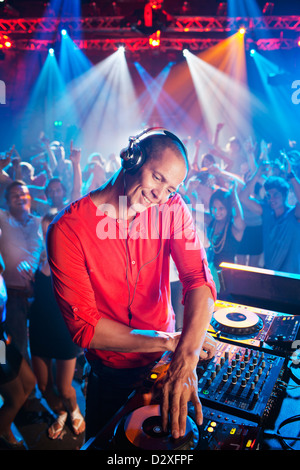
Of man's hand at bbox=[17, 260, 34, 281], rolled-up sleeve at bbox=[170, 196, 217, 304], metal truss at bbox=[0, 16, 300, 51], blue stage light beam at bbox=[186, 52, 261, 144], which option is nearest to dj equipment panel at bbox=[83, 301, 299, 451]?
rolled-up sleeve at bbox=[170, 196, 217, 304]

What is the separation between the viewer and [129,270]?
4.89 ft

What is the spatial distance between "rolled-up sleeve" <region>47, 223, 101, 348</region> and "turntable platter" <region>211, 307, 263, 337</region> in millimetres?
615

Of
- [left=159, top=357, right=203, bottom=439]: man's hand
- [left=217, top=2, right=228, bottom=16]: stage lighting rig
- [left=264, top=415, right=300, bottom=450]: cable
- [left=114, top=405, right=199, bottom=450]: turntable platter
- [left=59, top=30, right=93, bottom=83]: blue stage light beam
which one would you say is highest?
[left=59, top=30, right=93, bottom=83]: blue stage light beam

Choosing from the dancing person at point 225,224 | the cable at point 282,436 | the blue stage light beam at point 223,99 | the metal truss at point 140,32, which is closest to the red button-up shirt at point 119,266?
the cable at point 282,436

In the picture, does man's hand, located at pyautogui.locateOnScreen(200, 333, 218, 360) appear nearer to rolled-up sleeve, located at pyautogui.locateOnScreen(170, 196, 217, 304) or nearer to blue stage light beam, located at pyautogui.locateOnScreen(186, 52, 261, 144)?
rolled-up sleeve, located at pyautogui.locateOnScreen(170, 196, 217, 304)

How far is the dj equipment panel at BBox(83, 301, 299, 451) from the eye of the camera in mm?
887

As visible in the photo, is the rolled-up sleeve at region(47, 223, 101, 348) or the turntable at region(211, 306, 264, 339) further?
the turntable at region(211, 306, 264, 339)

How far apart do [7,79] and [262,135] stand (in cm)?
888

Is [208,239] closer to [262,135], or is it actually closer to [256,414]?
[256,414]

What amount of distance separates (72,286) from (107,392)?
1.85 feet

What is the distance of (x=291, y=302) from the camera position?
72.0 inches

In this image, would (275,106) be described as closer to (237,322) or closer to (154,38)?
(154,38)

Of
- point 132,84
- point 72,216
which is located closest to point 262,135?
point 132,84
